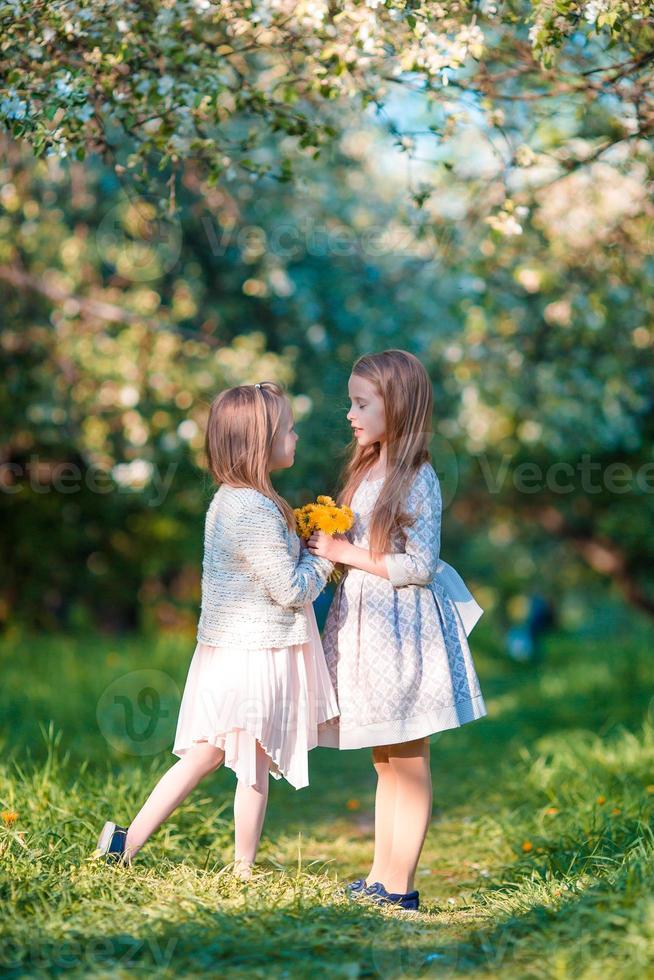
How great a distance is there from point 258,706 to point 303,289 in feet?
16.0

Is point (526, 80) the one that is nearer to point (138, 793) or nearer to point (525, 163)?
point (525, 163)

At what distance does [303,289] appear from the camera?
7.71 m

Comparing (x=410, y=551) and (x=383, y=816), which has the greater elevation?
(x=410, y=551)

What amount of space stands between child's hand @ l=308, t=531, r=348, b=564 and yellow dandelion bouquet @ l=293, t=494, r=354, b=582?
0.08ft

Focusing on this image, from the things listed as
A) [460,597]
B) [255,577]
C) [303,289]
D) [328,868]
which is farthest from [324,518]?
[303,289]

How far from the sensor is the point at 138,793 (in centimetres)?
413

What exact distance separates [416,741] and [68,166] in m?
5.49

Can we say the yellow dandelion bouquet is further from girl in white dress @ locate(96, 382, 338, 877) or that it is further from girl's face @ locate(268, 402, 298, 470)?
girl's face @ locate(268, 402, 298, 470)

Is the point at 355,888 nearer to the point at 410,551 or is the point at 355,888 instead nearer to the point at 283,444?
A: the point at 410,551

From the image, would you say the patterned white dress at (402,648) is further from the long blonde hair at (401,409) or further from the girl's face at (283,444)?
the girl's face at (283,444)

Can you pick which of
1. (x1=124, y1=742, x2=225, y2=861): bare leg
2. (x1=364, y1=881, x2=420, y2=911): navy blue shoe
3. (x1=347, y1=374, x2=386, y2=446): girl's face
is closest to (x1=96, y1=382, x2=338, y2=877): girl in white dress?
(x1=124, y1=742, x2=225, y2=861): bare leg

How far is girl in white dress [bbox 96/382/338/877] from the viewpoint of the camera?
10.9ft

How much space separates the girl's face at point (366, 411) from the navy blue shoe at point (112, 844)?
143cm

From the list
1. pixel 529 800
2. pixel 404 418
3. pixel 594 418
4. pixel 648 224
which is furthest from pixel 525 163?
pixel 594 418
